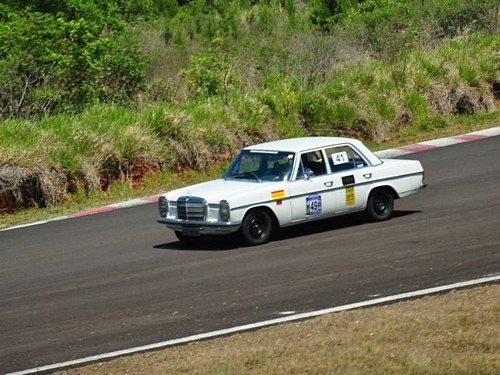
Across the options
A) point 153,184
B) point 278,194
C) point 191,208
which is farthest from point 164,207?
point 153,184

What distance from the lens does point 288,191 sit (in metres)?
15.6

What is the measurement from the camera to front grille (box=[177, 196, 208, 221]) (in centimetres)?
1533

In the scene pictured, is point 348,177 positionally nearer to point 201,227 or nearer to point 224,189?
point 224,189

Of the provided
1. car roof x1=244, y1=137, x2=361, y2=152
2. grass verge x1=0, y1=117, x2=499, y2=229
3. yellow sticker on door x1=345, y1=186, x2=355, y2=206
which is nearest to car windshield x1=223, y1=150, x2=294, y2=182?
car roof x1=244, y1=137, x2=361, y2=152

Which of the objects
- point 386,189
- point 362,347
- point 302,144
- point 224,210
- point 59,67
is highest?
point 59,67

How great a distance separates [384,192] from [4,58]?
16559 mm

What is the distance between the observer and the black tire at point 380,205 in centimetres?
1648

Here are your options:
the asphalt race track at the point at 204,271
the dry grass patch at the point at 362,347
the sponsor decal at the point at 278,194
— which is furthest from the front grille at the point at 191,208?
the dry grass patch at the point at 362,347

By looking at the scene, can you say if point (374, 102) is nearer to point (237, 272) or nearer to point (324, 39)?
point (324, 39)

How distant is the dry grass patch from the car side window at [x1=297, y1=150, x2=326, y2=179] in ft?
17.2

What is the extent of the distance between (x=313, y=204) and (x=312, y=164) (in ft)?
2.17

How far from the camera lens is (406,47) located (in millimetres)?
32219

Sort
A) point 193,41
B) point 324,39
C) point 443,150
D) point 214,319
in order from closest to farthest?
point 214,319 → point 443,150 → point 324,39 → point 193,41

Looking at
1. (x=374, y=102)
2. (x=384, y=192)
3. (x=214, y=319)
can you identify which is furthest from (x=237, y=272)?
(x=374, y=102)
